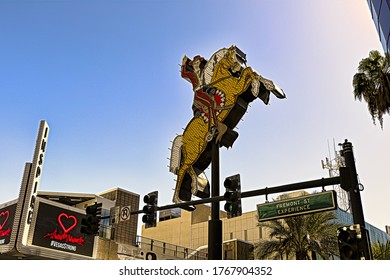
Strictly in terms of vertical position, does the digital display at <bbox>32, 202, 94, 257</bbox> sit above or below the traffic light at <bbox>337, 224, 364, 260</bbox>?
above

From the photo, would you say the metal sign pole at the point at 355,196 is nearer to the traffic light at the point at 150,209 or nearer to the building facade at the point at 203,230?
the traffic light at the point at 150,209

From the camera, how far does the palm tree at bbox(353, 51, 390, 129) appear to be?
22094 mm

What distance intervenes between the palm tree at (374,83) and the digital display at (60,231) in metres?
17.6

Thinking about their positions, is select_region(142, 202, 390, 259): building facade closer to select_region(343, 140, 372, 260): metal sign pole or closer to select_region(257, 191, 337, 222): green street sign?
select_region(257, 191, 337, 222): green street sign

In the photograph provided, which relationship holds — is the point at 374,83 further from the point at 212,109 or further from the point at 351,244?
the point at 351,244

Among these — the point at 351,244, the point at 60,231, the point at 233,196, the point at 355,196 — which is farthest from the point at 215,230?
the point at 60,231

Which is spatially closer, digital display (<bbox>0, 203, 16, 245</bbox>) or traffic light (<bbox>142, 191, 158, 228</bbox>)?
traffic light (<bbox>142, 191, 158, 228</bbox>)

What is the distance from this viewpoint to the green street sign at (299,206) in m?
12.1

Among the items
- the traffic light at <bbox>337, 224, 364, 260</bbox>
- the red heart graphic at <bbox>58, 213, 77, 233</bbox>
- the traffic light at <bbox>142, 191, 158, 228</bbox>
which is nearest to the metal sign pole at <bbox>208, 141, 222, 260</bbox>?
the traffic light at <bbox>142, 191, 158, 228</bbox>

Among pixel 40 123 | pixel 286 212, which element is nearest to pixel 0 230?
pixel 40 123

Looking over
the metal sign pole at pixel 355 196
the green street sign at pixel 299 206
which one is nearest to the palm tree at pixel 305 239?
the green street sign at pixel 299 206

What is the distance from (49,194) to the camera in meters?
36.1

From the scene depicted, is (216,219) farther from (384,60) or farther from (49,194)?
(49,194)

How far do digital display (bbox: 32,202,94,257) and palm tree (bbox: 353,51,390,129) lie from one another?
17588 mm
